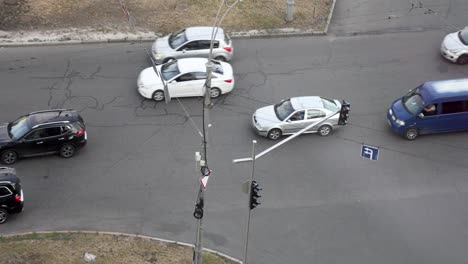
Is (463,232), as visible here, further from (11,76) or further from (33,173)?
(11,76)

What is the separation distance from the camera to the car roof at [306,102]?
21125 mm

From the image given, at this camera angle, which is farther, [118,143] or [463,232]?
[118,143]

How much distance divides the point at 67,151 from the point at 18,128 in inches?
75.3

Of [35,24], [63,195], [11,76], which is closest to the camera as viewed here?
[63,195]

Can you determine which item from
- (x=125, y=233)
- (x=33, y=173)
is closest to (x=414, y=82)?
(x=125, y=233)

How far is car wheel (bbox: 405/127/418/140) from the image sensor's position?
21.1 m

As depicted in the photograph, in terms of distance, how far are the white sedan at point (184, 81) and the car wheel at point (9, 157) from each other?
5639 mm

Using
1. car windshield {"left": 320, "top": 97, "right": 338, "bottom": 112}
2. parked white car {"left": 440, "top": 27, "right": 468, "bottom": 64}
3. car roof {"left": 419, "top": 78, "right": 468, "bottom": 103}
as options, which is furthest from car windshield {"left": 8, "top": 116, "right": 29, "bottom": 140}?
parked white car {"left": 440, "top": 27, "right": 468, "bottom": 64}

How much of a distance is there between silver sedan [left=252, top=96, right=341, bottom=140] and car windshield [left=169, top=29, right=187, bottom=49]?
229 inches

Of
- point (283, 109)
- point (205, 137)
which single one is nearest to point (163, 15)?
point (283, 109)

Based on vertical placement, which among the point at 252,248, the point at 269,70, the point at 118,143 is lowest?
the point at 252,248

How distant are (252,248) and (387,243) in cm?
413

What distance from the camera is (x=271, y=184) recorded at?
754 inches

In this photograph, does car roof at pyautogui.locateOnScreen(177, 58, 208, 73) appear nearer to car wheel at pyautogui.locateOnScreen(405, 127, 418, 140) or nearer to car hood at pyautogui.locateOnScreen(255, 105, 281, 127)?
car hood at pyautogui.locateOnScreen(255, 105, 281, 127)
